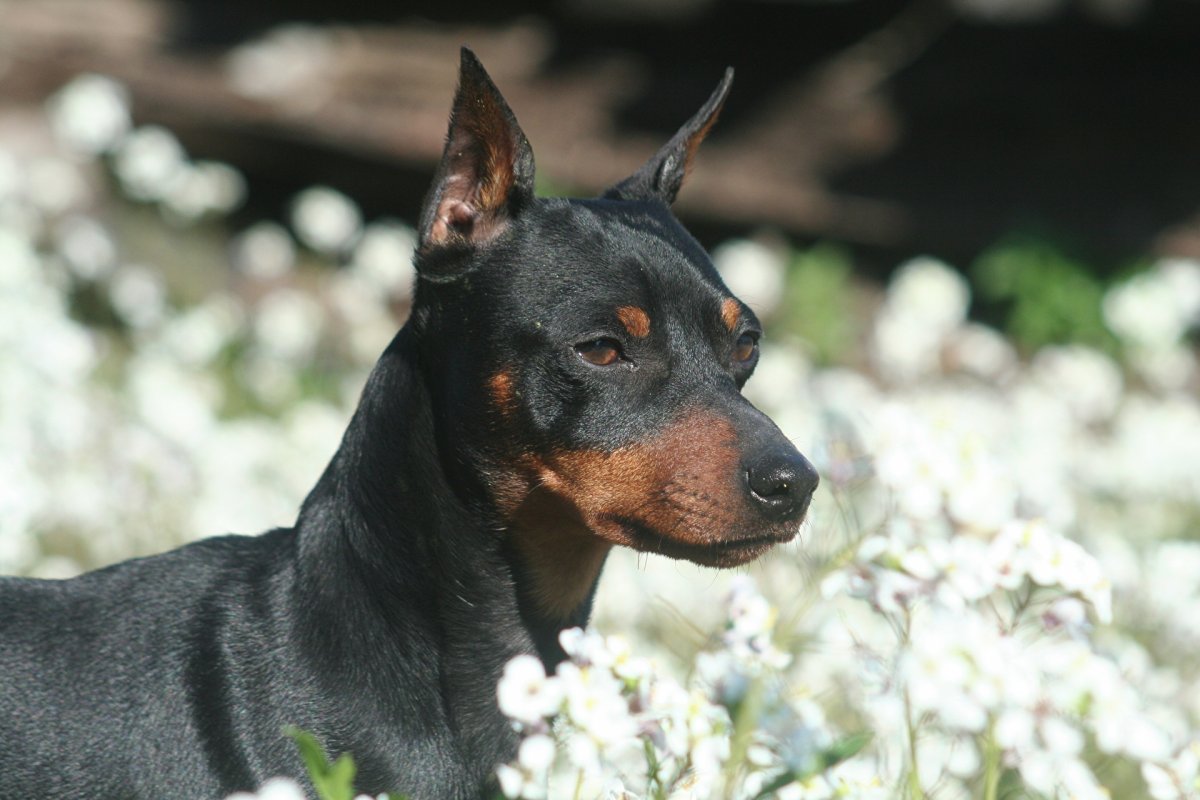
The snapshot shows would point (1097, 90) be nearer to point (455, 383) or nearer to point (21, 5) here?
point (21, 5)

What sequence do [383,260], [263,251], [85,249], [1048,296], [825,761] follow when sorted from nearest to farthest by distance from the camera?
[825,761] < [383,260] < [85,249] < [263,251] < [1048,296]

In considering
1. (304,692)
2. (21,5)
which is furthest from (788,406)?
(21,5)

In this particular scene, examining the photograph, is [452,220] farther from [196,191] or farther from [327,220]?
[196,191]

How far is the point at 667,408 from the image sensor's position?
332 cm

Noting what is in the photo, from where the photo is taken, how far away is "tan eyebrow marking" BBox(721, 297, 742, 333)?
3.60 metres

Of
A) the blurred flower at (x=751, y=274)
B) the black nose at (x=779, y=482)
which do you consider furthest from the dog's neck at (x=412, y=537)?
the blurred flower at (x=751, y=274)

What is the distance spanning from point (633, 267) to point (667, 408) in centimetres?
38

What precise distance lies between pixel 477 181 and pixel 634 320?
0.55m

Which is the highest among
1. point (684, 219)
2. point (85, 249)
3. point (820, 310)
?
point (85, 249)

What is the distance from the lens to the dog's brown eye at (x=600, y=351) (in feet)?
11.1

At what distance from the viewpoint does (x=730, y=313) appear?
11.9 ft

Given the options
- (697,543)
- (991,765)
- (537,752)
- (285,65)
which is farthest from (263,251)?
(991,765)

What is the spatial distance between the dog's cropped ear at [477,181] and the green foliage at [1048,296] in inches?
309

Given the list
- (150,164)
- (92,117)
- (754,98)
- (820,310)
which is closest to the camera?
(92,117)
